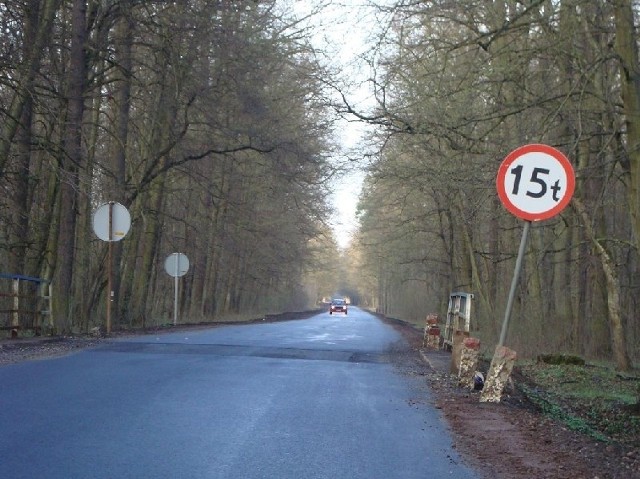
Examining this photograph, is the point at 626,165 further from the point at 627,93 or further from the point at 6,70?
Result: the point at 6,70

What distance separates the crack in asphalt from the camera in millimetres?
14117

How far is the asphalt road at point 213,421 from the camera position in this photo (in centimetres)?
605

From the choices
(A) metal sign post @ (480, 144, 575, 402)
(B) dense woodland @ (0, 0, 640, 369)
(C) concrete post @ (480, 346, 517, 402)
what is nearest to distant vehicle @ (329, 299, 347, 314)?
(B) dense woodland @ (0, 0, 640, 369)

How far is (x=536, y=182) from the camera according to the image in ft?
29.0

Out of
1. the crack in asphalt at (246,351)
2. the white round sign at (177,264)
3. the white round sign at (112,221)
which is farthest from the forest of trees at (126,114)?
the crack in asphalt at (246,351)

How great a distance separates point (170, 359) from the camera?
41.7 ft

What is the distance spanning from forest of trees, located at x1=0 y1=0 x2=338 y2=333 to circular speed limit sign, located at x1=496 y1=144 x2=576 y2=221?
21.6ft

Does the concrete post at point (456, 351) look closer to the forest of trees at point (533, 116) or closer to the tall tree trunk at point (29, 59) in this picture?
the forest of trees at point (533, 116)

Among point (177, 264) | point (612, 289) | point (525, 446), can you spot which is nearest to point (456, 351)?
point (612, 289)

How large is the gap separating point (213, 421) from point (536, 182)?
4432 mm

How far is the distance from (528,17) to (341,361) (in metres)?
6.61

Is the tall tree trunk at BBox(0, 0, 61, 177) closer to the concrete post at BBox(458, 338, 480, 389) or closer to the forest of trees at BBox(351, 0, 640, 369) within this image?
the forest of trees at BBox(351, 0, 640, 369)

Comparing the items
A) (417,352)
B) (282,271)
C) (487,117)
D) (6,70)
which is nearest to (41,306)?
(6,70)

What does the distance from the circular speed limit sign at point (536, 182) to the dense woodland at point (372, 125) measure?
2.35 metres
